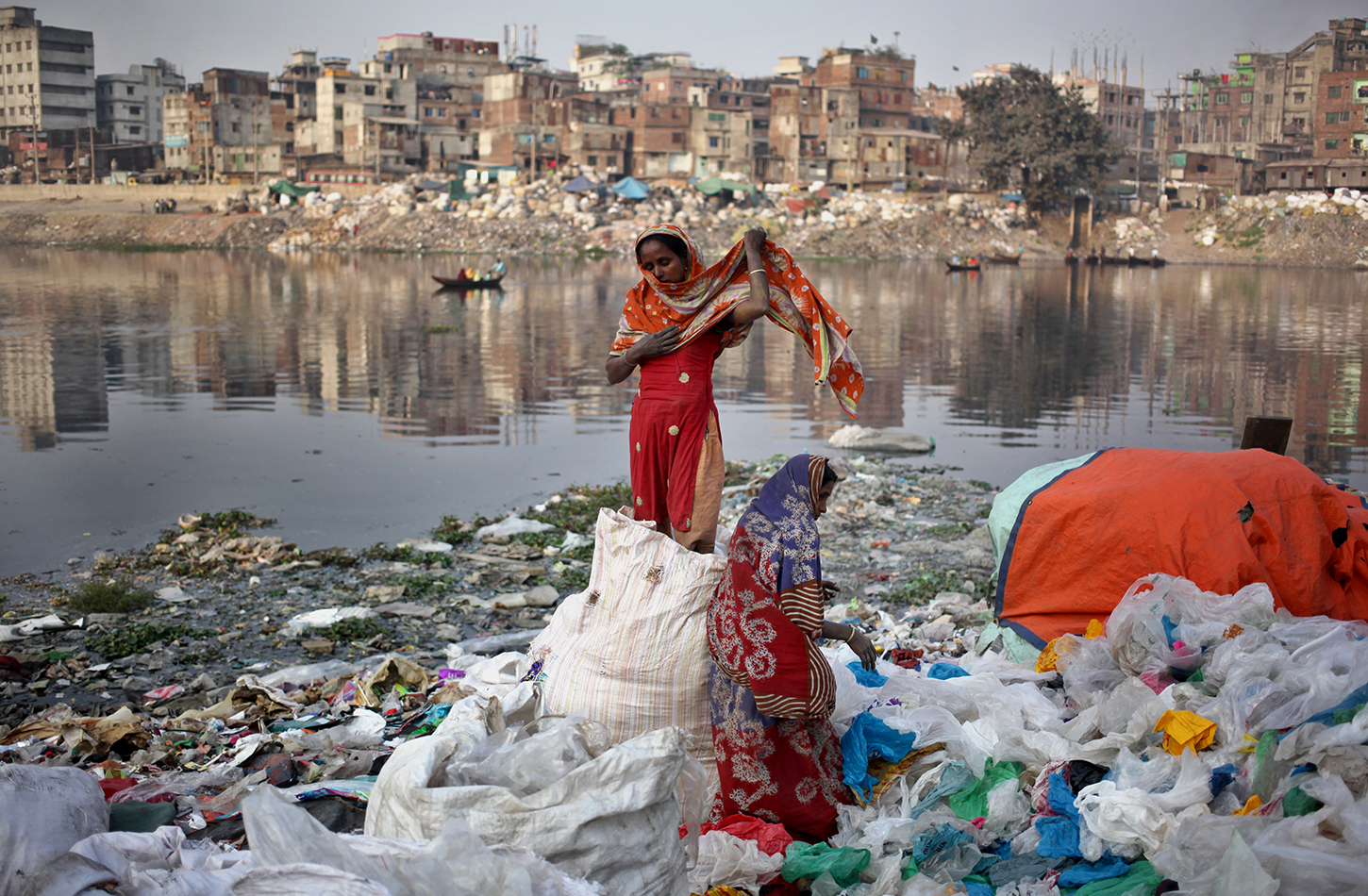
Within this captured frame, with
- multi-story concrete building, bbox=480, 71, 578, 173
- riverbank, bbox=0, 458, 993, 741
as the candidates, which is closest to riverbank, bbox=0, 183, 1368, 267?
multi-story concrete building, bbox=480, 71, 578, 173

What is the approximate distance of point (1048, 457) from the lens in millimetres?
9508

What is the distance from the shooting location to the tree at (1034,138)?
1988 inches

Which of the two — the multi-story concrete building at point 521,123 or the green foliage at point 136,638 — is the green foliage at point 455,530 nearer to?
the green foliage at point 136,638

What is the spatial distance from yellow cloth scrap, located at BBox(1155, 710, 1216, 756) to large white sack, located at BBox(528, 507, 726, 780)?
1.18 meters

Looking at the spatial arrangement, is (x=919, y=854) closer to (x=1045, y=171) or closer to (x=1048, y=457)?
(x=1048, y=457)

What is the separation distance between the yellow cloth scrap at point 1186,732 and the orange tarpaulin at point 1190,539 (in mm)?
957

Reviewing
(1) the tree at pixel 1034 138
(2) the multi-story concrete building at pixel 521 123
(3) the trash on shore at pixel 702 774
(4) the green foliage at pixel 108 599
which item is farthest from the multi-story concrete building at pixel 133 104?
(3) the trash on shore at pixel 702 774

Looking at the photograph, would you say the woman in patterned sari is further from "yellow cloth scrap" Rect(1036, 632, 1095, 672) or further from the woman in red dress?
"yellow cloth scrap" Rect(1036, 632, 1095, 672)

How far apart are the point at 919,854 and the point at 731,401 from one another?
9.71 metres

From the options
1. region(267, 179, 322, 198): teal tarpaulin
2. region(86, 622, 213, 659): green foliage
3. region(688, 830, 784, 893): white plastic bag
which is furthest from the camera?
region(267, 179, 322, 198): teal tarpaulin

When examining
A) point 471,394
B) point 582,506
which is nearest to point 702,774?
point 582,506

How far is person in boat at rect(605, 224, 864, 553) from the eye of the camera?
3.53 metres

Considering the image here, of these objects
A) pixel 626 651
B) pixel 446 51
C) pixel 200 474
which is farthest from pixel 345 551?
pixel 446 51

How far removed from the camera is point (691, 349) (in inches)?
143
